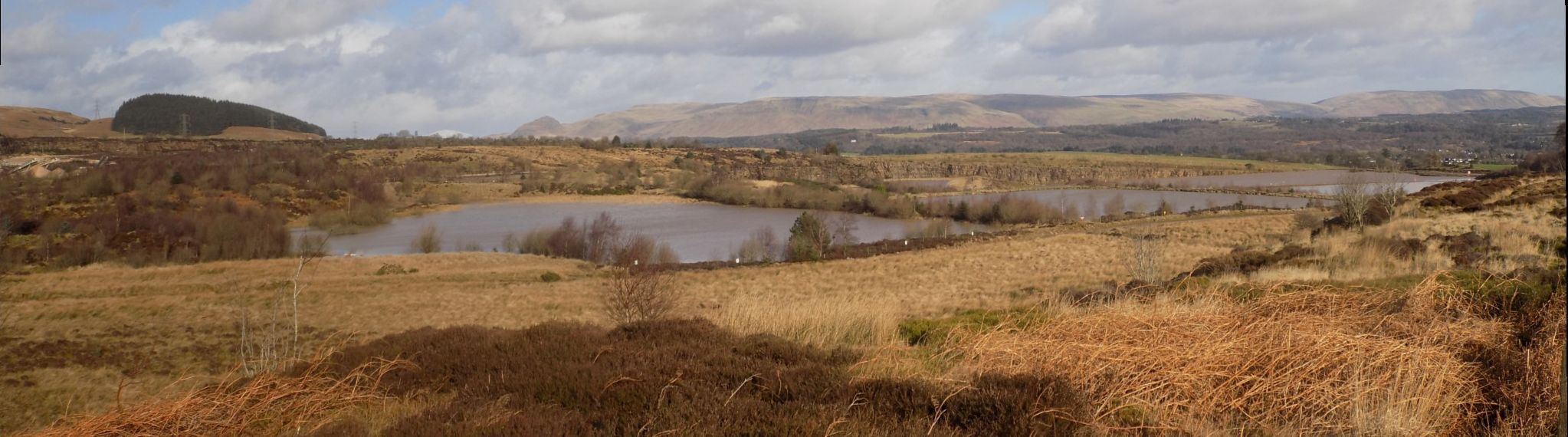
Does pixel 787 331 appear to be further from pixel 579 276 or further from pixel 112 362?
pixel 579 276

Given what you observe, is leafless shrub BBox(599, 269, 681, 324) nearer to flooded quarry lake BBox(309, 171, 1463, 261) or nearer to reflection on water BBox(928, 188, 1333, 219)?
flooded quarry lake BBox(309, 171, 1463, 261)

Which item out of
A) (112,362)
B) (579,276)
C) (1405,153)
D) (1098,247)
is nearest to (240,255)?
(579,276)

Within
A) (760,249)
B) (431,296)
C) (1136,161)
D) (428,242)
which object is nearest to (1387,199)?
(760,249)

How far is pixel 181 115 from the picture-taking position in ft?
447

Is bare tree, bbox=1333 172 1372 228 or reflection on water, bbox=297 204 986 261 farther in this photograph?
reflection on water, bbox=297 204 986 261

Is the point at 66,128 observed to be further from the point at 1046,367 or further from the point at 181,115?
the point at 1046,367

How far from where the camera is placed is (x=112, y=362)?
70.8ft

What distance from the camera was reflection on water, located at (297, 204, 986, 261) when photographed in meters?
55.6

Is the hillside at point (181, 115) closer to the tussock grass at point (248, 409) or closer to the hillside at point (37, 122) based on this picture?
the hillside at point (37, 122)

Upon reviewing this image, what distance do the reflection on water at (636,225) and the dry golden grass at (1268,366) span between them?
43.6 metres

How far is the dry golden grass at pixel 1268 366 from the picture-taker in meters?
5.34

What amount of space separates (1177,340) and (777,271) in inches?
1317

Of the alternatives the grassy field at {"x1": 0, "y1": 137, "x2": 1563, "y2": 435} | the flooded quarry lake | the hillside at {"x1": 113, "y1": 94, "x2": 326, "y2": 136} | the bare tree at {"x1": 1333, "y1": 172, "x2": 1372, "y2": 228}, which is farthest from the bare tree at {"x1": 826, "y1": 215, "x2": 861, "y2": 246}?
the hillside at {"x1": 113, "y1": 94, "x2": 326, "y2": 136}

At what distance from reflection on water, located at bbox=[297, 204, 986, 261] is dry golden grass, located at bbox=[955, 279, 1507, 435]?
143 feet
